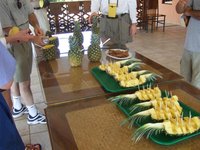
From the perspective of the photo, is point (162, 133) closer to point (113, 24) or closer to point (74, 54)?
point (74, 54)

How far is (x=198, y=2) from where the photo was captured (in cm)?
194

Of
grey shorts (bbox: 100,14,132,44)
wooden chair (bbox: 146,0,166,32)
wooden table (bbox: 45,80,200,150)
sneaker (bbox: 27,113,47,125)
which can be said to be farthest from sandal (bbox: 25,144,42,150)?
wooden chair (bbox: 146,0,166,32)

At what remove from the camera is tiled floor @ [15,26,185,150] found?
2252 millimetres

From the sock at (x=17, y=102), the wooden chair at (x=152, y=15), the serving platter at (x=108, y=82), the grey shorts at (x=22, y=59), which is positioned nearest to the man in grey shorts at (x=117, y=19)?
the grey shorts at (x=22, y=59)

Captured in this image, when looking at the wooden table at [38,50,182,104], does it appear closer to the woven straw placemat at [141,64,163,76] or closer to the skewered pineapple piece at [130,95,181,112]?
the woven straw placemat at [141,64,163,76]

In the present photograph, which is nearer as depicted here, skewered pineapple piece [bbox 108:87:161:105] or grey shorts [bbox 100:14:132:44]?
skewered pineapple piece [bbox 108:87:161:105]

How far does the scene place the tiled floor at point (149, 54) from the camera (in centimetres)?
225

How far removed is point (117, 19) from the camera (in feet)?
8.05

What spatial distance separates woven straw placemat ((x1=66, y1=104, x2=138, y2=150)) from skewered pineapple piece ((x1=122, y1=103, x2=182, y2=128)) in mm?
52

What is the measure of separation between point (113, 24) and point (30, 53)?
88 centimetres

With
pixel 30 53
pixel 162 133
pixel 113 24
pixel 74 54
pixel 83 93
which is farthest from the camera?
pixel 113 24

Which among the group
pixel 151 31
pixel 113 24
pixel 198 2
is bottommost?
pixel 151 31

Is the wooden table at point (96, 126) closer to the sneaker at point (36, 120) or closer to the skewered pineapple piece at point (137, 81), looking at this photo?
the skewered pineapple piece at point (137, 81)

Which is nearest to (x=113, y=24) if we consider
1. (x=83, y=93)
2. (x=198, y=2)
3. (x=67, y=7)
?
(x=198, y=2)
